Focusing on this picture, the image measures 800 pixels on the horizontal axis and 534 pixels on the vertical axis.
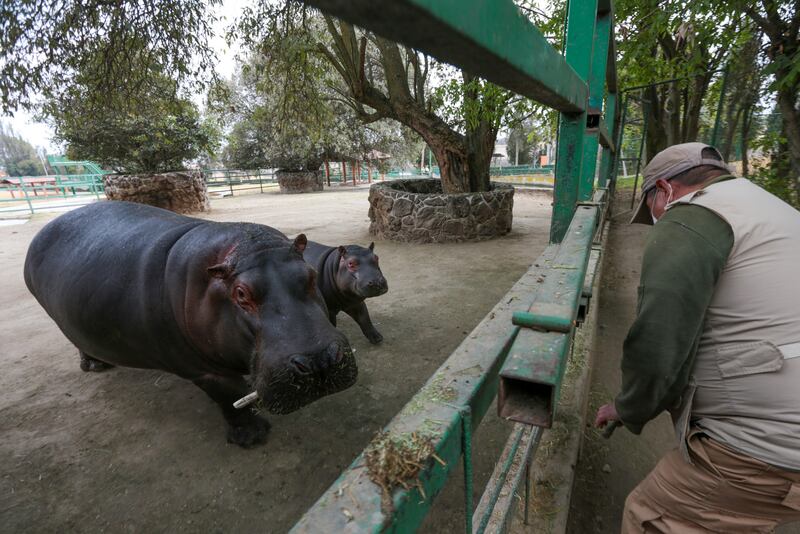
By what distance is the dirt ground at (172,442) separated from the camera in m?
2.02

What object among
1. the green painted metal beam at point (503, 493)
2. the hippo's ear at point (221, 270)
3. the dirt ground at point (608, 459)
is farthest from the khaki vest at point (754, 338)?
the hippo's ear at point (221, 270)

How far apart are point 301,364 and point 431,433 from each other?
3.24 feet

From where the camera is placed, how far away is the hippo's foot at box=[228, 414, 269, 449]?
7.96ft

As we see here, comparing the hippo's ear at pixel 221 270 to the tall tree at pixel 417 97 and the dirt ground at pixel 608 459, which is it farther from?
the tall tree at pixel 417 97

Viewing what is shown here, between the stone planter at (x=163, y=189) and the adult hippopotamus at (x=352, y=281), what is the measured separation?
10308mm

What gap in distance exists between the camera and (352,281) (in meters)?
3.49

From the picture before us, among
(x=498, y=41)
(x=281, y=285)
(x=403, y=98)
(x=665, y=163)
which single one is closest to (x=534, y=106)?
(x=403, y=98)

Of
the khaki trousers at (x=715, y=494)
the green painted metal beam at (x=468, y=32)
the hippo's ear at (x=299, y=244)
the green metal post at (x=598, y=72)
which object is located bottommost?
the khaki trousers at (x=715, y=494)

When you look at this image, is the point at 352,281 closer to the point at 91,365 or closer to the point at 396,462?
the point at 91,365

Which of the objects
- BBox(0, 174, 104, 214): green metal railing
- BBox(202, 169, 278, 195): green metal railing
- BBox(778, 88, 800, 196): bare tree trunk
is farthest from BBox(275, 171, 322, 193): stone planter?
BBox(778, 88, 800, 196): bare tree trunk

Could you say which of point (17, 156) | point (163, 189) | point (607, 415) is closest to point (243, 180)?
point (163, 189)

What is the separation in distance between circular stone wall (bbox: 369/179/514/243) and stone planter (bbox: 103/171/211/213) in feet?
24.9

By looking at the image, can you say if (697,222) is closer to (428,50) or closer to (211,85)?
(428,50)

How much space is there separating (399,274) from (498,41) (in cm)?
505
